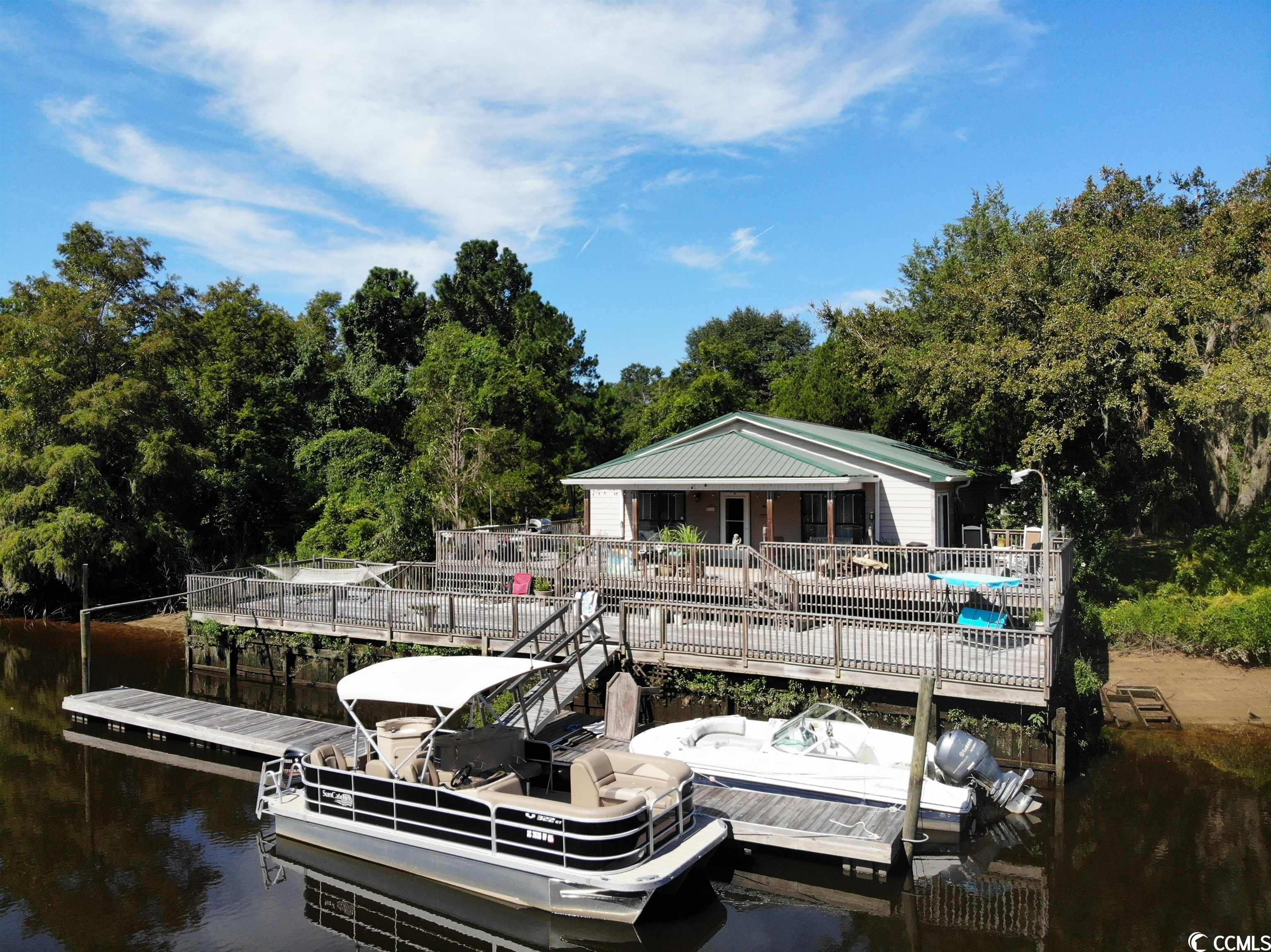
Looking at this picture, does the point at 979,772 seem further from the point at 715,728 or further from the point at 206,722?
the point at 206,722

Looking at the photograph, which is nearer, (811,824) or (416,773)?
(416,773)

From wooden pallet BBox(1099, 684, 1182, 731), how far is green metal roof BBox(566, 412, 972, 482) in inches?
267

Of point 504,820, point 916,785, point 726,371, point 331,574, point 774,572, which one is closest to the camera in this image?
point 504,820

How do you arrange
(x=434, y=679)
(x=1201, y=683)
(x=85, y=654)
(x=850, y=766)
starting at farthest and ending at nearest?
(x=85, y=654), (x=1201, y=683), (x=850, y=766), (x=434, y=679)

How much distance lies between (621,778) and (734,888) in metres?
2.05

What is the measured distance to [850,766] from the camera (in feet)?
43.1

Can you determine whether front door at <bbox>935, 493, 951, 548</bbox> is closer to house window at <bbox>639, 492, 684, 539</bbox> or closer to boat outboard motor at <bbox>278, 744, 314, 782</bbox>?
house window at <bbox>639, 492, 684, 539</bbox>

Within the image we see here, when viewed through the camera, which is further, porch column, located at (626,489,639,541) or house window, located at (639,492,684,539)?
house window, located at (639,492,684,539)

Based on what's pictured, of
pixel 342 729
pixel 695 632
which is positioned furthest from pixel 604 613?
pixel 342 729

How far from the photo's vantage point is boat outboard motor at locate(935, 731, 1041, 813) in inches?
516

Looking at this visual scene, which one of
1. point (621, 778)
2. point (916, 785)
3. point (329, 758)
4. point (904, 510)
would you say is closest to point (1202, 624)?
point (904, 510)

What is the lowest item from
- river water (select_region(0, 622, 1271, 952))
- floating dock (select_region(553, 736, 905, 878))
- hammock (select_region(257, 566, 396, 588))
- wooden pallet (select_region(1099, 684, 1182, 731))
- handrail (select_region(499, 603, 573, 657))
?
river water (select_region(0, 622, 1271, 952))

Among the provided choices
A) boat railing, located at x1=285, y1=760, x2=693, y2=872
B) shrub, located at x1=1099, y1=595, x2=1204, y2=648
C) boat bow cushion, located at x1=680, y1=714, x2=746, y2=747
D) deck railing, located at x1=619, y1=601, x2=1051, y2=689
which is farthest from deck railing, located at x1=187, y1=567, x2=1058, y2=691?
shrub, located at x1=1099, y1=595, x2=1204, y2=648

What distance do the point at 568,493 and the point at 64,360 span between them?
20.5m
